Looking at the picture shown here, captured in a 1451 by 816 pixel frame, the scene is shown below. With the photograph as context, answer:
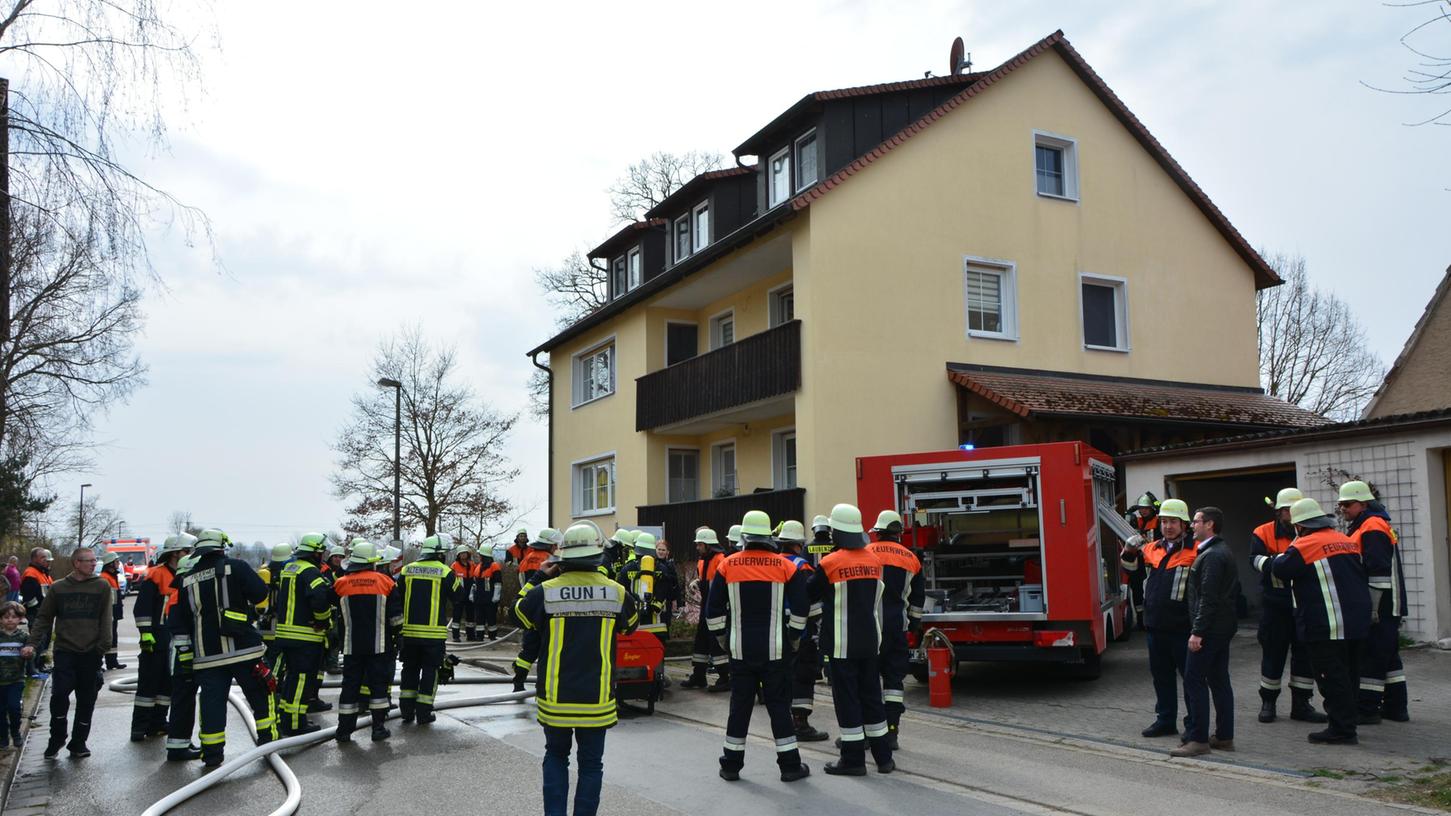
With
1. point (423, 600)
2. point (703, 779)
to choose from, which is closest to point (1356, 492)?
point (703, 779)

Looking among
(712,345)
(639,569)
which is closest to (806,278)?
(712,345)

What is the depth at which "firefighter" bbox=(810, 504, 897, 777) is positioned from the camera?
8.43 meters

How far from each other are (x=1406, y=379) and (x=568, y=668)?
68.0ft

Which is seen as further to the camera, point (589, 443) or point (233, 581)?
point (589, 443)

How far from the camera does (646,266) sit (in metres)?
28.8

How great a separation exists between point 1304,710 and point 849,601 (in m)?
4.47

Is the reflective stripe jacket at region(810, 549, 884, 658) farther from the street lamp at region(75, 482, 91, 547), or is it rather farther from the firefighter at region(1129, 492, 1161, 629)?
the street lamp at region(75, 482, 91, 547)

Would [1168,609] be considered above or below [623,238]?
below

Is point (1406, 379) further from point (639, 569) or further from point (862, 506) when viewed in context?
point (639, 569)

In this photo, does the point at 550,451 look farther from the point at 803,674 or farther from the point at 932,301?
the point at 803,674

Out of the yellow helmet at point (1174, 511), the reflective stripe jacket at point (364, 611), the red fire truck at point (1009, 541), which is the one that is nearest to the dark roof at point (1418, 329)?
the red fire truck at point (1009, 541)

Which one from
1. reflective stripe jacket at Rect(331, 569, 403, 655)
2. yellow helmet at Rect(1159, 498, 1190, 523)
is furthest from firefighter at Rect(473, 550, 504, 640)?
yellow helmet at Rect(1159, 498, 1190, 523)

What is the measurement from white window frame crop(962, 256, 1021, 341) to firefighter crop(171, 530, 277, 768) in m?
14.8

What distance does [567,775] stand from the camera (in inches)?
256
